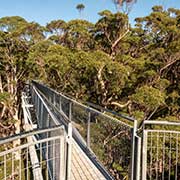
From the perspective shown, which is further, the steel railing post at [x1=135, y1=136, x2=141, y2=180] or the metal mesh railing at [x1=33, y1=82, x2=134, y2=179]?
the metal mesh railing at [x1=33, y1=82, x2=134, y2=179]

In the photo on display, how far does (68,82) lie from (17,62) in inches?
333

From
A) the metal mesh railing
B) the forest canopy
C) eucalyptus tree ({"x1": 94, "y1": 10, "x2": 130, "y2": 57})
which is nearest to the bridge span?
the metal mesh railing

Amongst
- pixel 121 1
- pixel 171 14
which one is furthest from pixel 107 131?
pixel 171 14

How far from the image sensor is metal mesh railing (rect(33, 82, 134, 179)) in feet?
14.9

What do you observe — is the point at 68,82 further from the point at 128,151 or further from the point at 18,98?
the point at 128,151

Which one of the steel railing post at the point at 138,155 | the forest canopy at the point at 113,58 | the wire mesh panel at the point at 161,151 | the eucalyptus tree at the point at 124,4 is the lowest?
the wire mesh panel at the point at 161,151

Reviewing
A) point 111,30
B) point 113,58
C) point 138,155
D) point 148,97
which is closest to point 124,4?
point 111,30

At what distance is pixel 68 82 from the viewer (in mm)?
18469

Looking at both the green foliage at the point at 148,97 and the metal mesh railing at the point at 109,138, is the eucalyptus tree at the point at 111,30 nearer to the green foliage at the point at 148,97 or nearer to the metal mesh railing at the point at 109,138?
the green foliage at the point at 148,97

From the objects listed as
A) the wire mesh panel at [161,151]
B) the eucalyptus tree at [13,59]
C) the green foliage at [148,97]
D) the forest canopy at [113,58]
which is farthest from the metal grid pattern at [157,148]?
the eucalyptus tree at [13,59]

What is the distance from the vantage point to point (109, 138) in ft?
17.7

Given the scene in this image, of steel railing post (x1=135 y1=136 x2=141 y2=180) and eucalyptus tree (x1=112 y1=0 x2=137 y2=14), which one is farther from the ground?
eucalyptus tree (x1=112 y1=0 x2=137 y2=14)

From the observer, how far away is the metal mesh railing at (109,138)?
4.53 m

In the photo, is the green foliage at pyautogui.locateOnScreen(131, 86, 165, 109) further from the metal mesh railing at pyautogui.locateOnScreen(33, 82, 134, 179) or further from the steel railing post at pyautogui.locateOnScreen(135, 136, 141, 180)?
the steel railing post at pyautogui.locateOnScreen(135, 136, 141, 180)
